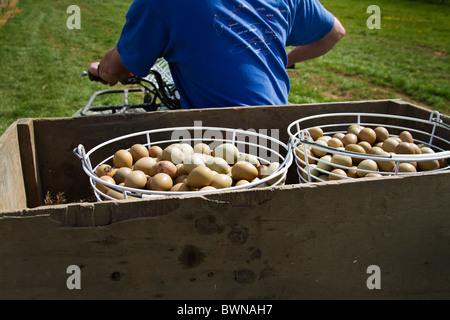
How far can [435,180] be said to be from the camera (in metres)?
1.20

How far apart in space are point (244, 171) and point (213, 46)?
2.59 ft

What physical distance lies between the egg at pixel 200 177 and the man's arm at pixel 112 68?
108cm

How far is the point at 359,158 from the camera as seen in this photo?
158cm

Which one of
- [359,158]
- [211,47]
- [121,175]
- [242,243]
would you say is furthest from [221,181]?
[211,47]

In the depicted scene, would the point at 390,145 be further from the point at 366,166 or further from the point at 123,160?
the point at 123,160

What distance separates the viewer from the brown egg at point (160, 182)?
52.3 inches

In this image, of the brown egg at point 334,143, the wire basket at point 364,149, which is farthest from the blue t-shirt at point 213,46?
the brown egg at point 334,143

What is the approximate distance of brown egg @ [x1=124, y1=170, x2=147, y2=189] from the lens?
1.35 m

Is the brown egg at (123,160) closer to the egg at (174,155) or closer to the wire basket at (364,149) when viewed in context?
the egg at (174,155)

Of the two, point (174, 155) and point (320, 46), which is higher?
point (320, 46)

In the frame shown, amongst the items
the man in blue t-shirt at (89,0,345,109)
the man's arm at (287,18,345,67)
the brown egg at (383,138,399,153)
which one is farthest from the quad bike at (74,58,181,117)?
the brown egg at (383,138,399,153)

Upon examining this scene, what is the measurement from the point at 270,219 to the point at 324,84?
20.4 feet
